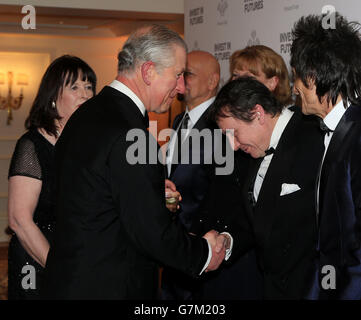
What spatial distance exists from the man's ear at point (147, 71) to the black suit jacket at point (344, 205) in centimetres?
72

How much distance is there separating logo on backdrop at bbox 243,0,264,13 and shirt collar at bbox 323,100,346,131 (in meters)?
2.63

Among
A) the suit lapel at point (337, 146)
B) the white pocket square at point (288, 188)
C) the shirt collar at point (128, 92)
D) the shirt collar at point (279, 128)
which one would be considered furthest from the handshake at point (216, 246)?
the shirt collar at point (128, 92)

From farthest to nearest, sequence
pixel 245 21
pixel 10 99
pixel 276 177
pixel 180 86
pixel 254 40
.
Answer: pixel 10 99
pixel 245 21
pixel 254 40
pixel 276 177
pixel 180 86

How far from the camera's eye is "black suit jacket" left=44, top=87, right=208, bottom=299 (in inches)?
79.7

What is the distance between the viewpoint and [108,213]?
82.0 inches

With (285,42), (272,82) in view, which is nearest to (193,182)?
(272,82)

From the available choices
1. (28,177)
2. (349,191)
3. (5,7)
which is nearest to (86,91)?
(28,177)

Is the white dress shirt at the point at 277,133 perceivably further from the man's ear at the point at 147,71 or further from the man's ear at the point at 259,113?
the man's ear at the point at 147,71

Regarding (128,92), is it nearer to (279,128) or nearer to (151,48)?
(151,48)

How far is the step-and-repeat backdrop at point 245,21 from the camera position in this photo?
12.9ft

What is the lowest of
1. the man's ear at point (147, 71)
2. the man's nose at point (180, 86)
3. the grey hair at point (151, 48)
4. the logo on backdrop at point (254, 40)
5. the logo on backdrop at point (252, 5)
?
the man's nose at point (180, 86)

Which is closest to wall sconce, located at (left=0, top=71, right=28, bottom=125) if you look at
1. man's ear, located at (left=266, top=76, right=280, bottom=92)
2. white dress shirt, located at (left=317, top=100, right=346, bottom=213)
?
man's ear, located at (left=266, top=76, right=280, bottom=92)

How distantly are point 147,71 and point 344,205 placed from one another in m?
0.88

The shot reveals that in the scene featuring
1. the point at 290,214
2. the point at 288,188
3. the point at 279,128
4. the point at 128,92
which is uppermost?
the point at 128,92
